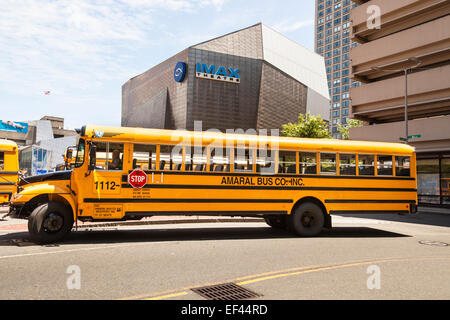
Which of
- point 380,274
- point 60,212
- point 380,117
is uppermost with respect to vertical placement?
point 380,117

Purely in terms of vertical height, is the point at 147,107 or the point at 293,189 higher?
the point at 147,107

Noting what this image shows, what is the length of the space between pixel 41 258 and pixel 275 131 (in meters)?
58.5

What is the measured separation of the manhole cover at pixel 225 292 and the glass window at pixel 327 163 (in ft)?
20.1

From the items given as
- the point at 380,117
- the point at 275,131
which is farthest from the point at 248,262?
the point at 275,131

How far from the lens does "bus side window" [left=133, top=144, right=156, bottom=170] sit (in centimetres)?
944

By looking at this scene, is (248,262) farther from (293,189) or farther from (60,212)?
(60,212)

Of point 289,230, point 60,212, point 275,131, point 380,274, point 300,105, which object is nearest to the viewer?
point 380,274

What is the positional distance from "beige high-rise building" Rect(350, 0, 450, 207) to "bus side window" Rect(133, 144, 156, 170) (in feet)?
72.9
